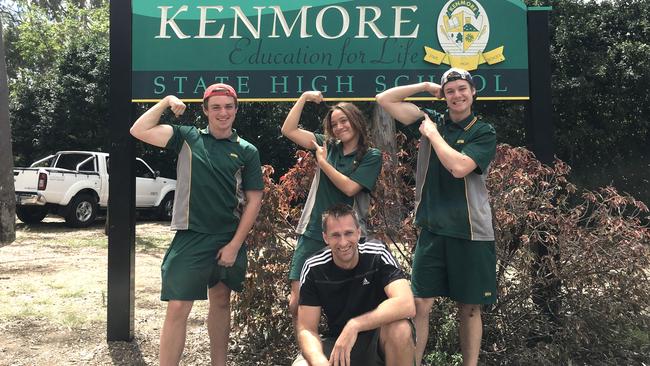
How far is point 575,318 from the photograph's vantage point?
362 cm

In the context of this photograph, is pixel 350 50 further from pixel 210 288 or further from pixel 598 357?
pixel 598 357

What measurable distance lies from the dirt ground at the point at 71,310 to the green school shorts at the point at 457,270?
1.87 metres

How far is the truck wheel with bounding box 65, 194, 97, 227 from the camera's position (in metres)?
11.1

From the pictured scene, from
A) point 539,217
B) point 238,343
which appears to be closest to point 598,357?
point 539,217

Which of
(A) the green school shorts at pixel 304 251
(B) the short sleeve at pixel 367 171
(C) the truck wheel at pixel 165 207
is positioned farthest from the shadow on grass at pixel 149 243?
(B) the short sleeve at pixel 367 171

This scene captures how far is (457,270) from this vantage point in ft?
9.50

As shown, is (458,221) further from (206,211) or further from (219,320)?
(219,320)

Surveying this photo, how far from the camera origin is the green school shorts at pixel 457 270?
9.43 ft

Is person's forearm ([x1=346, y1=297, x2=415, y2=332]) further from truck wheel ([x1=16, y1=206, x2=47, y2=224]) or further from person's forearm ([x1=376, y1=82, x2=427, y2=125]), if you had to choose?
truck wheel ([x1=16, y1=206, x2=47, y2=224])

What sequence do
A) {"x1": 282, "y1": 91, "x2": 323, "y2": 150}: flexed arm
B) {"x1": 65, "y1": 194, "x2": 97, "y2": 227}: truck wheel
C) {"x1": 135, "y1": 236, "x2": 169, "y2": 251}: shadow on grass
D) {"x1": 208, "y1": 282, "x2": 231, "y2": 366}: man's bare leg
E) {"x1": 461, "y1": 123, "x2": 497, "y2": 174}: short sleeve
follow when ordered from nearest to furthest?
{"x1": 461, "y1": 123, "x2": 497, "y2": 174}: short sleeve, {"x1": 208, "y1": 282, "x2": 231, "y2": 366}: man's bare leg, {"x1": 282, "y1": 91, "x2": 323, "y2": 150}: flexed arm, {"x1": 135, "y1": 236, "x2": 169, "y2": 251}: shadow on grass, {"x1": 65, "y1": 194, "x2": 97, "y2": 227}: truck wheel

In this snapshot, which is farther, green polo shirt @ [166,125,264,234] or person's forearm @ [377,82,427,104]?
person's forearm @ [377,82,427,104]

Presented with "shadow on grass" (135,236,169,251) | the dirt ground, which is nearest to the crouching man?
the dirt ground

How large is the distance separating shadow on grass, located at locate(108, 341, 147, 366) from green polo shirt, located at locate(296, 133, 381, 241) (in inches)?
67.8

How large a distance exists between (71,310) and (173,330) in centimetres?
263
